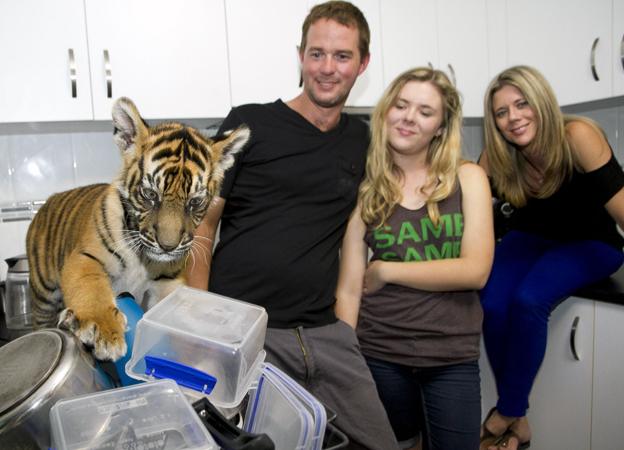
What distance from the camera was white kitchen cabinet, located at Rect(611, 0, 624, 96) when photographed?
2.27 m

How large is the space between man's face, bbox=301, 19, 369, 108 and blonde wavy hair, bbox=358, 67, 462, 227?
6.0 inches

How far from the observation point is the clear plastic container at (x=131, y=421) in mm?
514

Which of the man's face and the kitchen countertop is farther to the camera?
the kitchen countertop

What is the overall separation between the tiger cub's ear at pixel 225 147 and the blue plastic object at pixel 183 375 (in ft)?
1.22

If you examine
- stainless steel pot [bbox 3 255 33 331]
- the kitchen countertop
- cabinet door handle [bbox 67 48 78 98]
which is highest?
cabinet door handle [bbox 67 48 78 98]

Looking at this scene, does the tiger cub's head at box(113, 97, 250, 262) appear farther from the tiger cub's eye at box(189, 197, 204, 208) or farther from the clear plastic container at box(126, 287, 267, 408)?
the clear plastic container at box(126, 287, 267, 408)

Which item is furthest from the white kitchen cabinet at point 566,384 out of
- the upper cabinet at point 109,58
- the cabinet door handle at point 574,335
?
the upper cabinet at point 109,58

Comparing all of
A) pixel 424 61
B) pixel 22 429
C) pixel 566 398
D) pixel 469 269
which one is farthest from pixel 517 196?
pixel 22 429

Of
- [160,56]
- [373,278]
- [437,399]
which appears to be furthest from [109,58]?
[437,399]

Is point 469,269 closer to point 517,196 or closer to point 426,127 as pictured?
point 426,127

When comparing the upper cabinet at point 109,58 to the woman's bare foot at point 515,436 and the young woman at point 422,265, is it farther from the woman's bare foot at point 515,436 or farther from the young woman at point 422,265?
the woman's bare foot at point 515,436

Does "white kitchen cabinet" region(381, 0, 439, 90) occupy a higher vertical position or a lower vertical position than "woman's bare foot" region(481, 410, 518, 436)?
higher

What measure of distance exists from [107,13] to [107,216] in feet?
4.07

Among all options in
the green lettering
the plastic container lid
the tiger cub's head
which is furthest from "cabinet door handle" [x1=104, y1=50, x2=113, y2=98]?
the plastic container lid
